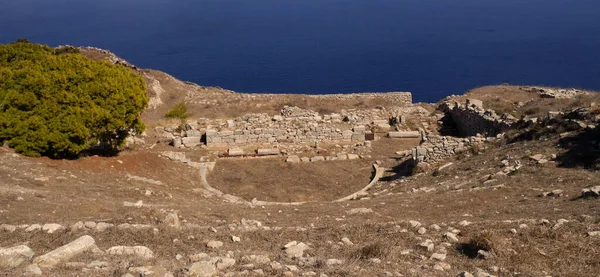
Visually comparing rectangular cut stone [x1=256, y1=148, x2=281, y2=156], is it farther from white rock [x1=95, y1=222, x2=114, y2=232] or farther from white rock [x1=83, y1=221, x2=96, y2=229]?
white rock [x1=83, y1=221, x2=96, y2=229]

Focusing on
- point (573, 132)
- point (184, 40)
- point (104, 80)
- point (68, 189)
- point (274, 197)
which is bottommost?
point (274, 197)

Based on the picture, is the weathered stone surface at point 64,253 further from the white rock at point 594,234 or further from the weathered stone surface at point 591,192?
the weathered stone surface at point 591,192

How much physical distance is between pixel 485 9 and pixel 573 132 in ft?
405

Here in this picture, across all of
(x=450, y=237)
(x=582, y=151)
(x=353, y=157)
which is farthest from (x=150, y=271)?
(x=353, y=157)

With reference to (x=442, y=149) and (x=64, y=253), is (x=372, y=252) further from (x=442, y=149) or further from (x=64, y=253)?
(x=442, y=149)

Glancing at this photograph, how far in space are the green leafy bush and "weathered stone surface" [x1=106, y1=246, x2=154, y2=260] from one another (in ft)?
35.1

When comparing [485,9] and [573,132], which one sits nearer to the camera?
[573,132]

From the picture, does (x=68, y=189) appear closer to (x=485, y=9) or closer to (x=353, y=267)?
(x=353, y=267)

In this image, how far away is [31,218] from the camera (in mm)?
10664

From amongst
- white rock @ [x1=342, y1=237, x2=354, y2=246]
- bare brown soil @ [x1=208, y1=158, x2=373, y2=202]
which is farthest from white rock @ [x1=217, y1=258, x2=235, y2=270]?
bare brown soil @ [x1=208, y1=158, x2=373, y2=202]

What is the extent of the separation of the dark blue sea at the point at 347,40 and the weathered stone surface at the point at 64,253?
65039 millimetres

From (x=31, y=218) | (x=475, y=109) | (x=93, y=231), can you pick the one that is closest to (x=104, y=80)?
(x=31, y=218)

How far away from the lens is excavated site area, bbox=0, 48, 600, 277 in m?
7.75

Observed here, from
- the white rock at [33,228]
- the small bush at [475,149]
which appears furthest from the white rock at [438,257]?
the small bush at [475,149]
